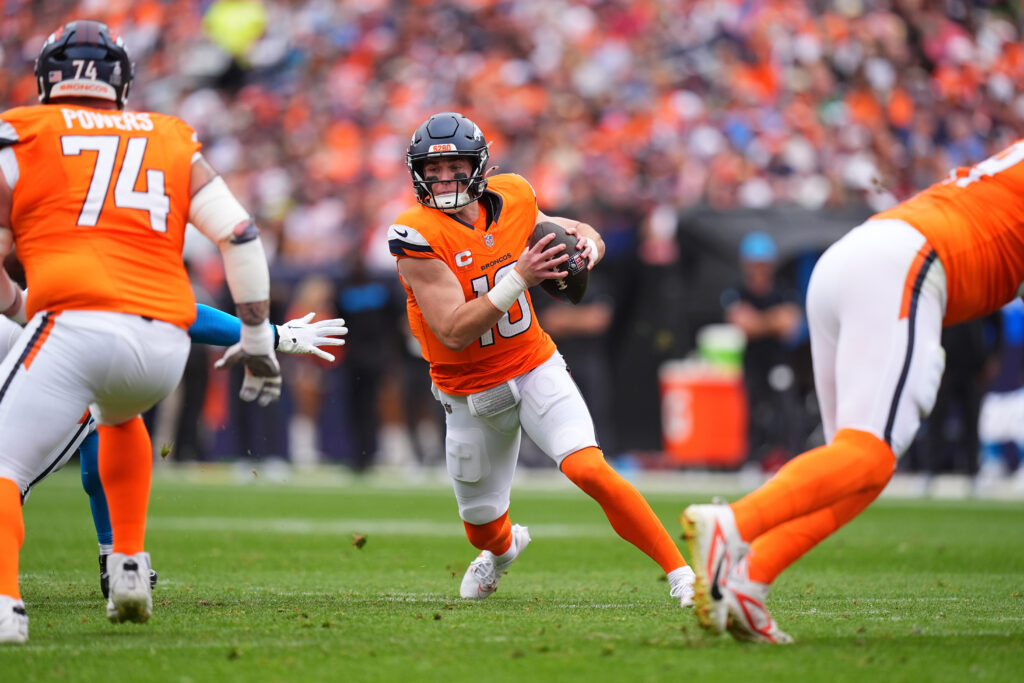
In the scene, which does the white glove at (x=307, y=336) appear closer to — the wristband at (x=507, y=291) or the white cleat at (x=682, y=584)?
the wristband at (x=507, y=291)

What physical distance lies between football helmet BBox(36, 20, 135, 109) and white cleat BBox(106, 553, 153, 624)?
4.78 feet

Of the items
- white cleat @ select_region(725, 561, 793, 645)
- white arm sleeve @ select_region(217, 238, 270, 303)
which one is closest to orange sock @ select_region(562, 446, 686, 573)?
white cleat @ select_region(725, 561, 793, 645)

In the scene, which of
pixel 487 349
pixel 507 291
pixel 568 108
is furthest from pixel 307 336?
pixel 568 108

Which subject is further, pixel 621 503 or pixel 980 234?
pixel 621 503

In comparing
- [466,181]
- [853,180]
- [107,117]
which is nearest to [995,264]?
[466,181]

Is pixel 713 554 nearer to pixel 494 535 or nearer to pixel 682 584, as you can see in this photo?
pixel 682 584

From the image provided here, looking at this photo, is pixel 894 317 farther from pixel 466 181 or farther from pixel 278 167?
pixel 278 167

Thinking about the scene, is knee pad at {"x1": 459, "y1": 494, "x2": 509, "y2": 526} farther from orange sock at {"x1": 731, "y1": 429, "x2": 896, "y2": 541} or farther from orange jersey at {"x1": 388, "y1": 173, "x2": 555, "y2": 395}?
orange sock at {"x1": 731, "y1": 429, "x2": 896, "y2": 541}

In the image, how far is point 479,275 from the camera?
16.6 ft

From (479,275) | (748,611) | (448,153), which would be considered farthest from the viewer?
(479,275)

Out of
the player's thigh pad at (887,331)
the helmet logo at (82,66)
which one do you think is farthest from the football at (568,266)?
the helmet logo at (82,66)

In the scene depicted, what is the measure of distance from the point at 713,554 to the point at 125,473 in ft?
6.45

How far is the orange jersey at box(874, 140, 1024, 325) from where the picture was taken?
12.7 feet

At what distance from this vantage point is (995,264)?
12.8ft
